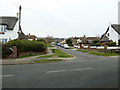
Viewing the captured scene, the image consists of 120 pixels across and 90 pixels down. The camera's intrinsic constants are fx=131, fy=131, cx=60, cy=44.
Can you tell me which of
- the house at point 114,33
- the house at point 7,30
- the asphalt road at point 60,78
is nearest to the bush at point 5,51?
the asphalt road at point 60,78

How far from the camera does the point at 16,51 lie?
16656 millimetres

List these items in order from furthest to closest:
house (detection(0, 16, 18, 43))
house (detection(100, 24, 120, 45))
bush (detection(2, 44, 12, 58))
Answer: house (detection(100, 24, 120, 45))
house (detection(0, 16, 18, 43))
bush (detection(2, 44, 12, 58))

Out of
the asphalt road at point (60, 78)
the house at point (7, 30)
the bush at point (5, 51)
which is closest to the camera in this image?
the asphalt road at point (60, 78)

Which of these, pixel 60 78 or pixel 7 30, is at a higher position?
pixel 7 30

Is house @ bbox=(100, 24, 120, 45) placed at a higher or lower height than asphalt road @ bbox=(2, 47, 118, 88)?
higher

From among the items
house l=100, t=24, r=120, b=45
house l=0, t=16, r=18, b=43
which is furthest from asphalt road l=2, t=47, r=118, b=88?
house l=100, t=24, r=120, b=45

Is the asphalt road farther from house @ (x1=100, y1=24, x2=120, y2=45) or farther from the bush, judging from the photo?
house @ (x1=100, y1=24, x2=120, y2=45)

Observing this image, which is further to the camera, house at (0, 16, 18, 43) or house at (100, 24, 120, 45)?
house at (100, 24, 120, 45)

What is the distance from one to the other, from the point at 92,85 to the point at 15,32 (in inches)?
1093

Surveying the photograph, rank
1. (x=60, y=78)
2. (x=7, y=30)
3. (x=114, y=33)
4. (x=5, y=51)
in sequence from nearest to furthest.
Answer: (x=60, y=78) → (x=5, y=51) → (x=7, y=30) → (x=114, y=33)

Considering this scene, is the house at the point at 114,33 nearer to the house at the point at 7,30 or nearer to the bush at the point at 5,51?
the house at the point at 7,30

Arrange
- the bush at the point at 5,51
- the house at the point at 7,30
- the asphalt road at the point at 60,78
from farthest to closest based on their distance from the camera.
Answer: the house at the point at 7,30, the bush at the point at 5,51, the asphalt road at the point at 60,78

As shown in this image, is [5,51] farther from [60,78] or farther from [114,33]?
[114,33]

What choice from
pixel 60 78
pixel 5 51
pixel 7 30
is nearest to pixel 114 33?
pixel 7 30
